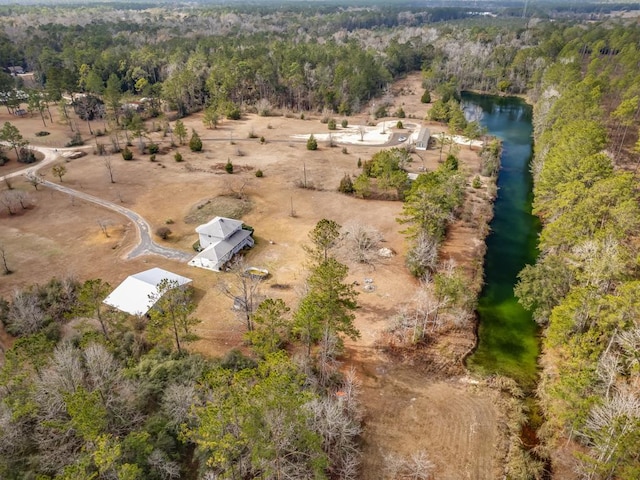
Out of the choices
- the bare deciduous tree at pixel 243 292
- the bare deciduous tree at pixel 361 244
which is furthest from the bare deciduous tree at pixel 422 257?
the bare deciduous tree at pixel 243 292

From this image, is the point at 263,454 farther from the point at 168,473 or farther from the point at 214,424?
the point at 168,473

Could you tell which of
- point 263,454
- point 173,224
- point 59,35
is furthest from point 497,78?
point 59,35

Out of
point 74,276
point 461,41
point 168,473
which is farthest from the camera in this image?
point 461,41

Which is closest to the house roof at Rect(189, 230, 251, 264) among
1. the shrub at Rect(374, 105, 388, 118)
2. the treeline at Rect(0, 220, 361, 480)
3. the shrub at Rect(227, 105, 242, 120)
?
the treeline at Rect(0, 220, 361, 480)

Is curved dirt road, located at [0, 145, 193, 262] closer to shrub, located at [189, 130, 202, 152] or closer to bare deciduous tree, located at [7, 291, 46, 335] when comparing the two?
bare deciduous tree, located at [7, 291, 46, 335]

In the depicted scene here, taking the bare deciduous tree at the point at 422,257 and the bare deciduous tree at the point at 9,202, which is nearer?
the bare deciduous tree at the point at 422,257

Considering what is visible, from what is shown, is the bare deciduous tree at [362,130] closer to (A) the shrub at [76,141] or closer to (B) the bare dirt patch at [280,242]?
(B) the bare dirt patch at [280,242]

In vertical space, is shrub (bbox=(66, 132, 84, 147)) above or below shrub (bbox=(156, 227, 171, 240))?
above
